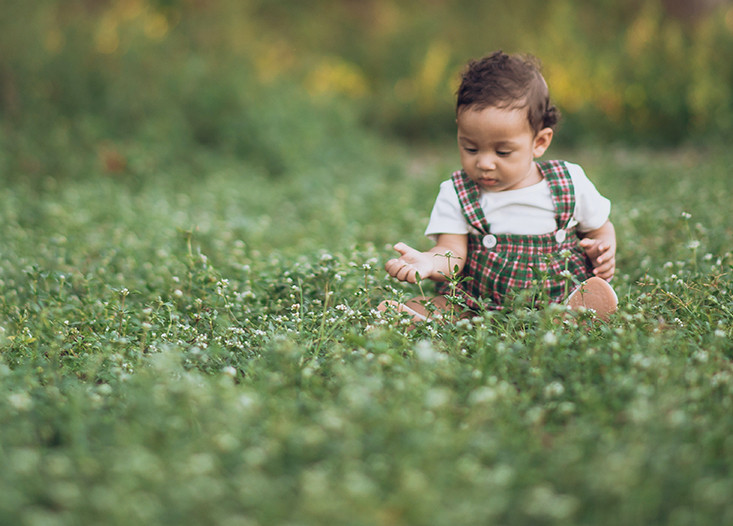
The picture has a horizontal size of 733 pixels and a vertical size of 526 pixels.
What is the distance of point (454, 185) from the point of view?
353cm

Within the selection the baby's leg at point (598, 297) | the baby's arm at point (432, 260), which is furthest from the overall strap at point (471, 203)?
the baby's leg at point (598, 297)

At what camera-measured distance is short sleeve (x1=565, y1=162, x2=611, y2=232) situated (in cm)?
348

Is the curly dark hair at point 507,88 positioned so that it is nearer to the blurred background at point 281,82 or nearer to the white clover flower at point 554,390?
the white clover flower at point 554,390

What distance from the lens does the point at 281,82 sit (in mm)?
10125

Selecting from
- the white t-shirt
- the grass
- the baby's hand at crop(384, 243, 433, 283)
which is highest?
the white t-shirt

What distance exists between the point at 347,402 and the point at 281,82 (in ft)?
28.2

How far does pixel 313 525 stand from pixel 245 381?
1.00 metres

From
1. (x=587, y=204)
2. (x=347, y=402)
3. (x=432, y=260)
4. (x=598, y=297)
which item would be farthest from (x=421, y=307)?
(x=347, y=402)

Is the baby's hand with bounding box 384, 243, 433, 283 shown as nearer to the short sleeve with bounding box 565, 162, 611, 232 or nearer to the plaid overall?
the plaid overall

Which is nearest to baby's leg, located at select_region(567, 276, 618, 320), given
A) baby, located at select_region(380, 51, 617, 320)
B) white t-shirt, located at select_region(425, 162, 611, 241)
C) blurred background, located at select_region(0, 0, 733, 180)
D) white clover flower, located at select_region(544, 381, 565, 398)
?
baby, located at select_region(380, 51, 617, 320)

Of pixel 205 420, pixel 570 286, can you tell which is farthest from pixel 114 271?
pixel 570 286

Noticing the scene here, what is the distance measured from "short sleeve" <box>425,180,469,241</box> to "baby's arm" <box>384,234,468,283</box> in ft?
0.14

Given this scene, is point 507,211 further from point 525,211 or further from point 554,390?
point 554,390

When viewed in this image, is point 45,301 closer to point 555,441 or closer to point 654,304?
point 555,441
